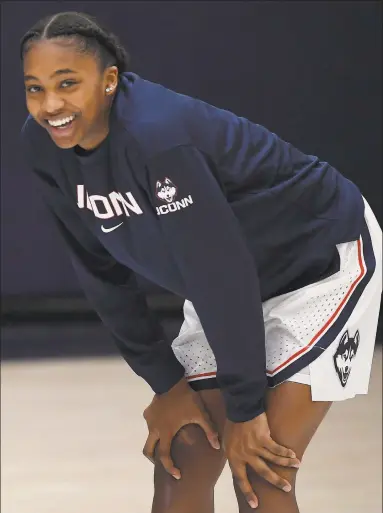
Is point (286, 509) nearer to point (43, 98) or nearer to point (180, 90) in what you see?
point (43, 98)

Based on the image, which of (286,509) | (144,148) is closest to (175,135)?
(144,148)

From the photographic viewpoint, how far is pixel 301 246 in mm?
1438

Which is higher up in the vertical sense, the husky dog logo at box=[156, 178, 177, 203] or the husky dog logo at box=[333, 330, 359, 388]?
the husky dog logo at box=[156, 178, 177, 203]

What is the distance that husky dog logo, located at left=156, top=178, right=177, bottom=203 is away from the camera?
125cm

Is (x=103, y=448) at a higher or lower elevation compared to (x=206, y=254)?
lower

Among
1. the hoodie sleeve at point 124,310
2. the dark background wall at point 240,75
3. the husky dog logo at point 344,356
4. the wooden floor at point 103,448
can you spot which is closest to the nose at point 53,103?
the hoodie sleeve at point 124,310

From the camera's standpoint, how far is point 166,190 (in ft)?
4.12

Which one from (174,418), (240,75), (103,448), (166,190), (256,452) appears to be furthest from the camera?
(240,75)

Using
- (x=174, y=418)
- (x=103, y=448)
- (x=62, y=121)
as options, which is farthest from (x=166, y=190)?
(x=103, y=448)

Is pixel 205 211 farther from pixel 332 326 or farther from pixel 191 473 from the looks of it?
pixel 191 473

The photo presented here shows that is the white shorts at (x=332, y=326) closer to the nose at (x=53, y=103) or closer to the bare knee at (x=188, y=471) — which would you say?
the bare knee at (x=188, y=471)

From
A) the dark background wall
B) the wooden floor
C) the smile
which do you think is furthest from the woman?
the dark background wall

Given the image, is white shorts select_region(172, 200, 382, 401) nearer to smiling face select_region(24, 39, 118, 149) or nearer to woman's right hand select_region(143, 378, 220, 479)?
woman's right hand select_region(143, 378, 220, 479)

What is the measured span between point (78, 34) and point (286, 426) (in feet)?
2.27
